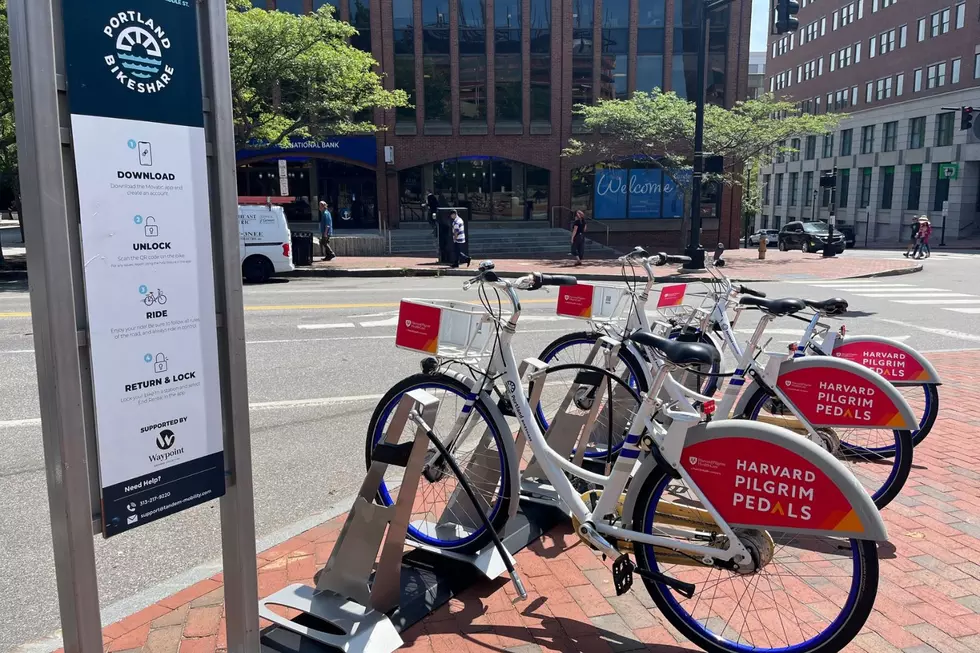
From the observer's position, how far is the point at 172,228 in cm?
231

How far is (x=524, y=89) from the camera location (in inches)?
1284

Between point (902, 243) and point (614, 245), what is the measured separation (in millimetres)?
27008

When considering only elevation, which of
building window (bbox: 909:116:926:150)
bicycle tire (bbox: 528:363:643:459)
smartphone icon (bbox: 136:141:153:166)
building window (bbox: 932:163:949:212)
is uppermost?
building window (bbox: 909:116:926:150)

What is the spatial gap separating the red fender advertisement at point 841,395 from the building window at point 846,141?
62758 mm

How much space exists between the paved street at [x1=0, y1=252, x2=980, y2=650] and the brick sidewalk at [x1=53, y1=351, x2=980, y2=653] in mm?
358

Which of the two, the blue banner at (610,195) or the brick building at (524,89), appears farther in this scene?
the blue banner at (610,195)

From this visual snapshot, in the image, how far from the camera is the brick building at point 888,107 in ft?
156

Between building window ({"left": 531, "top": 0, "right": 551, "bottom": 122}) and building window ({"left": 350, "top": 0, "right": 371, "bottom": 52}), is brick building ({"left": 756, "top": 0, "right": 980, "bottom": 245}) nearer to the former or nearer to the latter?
building window ({"left": 531, "top": 0, "right": 551, "bottom": 122})

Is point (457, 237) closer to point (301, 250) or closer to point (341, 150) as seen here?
point (301, 250)

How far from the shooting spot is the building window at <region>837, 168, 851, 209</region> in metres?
60.0

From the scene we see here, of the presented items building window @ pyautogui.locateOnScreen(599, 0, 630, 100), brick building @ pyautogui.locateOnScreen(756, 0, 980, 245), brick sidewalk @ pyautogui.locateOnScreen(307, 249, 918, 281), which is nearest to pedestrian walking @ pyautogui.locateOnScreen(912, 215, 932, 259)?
brick sidewalk @ pyautogui.locateOnScreen(307, 249, 918, 281)

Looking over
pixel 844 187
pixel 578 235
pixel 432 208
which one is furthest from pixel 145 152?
pixel 844 187

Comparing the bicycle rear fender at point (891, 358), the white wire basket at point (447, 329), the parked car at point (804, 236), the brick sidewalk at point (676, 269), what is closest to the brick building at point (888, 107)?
the parked car at point (804, 236)

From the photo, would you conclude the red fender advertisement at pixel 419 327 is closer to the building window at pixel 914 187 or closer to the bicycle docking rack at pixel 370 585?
the bicycle docking rack at pixel 370 585
